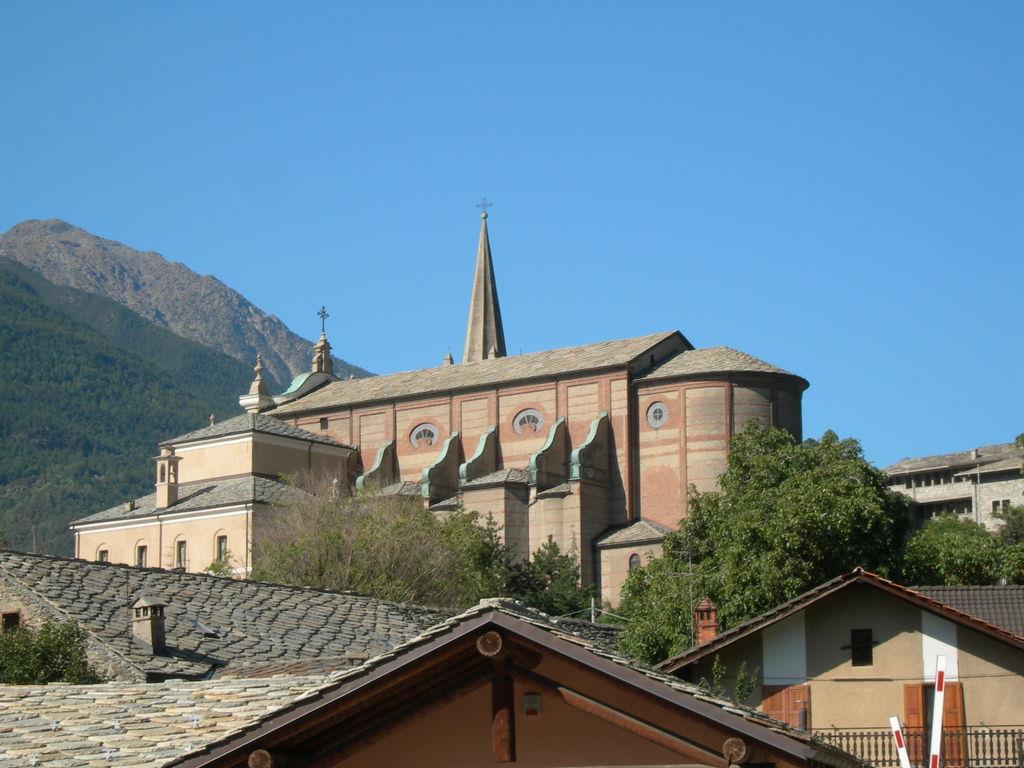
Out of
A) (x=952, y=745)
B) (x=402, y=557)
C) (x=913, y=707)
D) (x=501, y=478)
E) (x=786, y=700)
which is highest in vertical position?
(x=501, y=478)

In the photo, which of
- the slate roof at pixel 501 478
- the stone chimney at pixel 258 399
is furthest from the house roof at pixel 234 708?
the stone chimney at pixel 258 399

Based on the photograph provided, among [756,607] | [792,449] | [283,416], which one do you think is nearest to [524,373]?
[283,416]

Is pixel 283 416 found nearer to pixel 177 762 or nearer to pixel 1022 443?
pixel 1022 443

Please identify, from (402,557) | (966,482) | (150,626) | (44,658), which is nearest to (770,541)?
(402,557)

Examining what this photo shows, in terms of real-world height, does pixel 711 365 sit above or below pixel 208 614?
above

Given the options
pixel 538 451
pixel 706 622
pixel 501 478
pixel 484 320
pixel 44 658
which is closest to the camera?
pixel 44 658

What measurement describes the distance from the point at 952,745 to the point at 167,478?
61.6 m

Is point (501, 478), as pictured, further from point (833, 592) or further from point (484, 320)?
point (833, 592)

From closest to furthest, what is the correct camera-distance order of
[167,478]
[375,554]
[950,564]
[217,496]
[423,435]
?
1. [950,564]
2. [375,554]
3. [217,496]
4. [167,478]
5. [423,435]

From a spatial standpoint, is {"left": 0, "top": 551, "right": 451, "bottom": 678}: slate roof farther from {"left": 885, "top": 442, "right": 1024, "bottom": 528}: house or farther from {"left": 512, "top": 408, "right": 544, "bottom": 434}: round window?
{"left": 885, "top": 442, "right": 1024, "bottom": 528}: house

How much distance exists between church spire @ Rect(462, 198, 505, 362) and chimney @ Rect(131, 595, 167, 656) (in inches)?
3169

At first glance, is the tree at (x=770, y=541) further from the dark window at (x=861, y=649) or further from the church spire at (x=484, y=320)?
the church spire at (x=484, y=320)

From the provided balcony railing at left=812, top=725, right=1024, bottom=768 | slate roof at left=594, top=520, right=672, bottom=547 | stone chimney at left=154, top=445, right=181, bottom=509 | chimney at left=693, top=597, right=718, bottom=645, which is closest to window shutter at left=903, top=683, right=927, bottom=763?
balcony railing at left=812, top=725, right=1024, bottom=768

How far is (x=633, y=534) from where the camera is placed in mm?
75500
